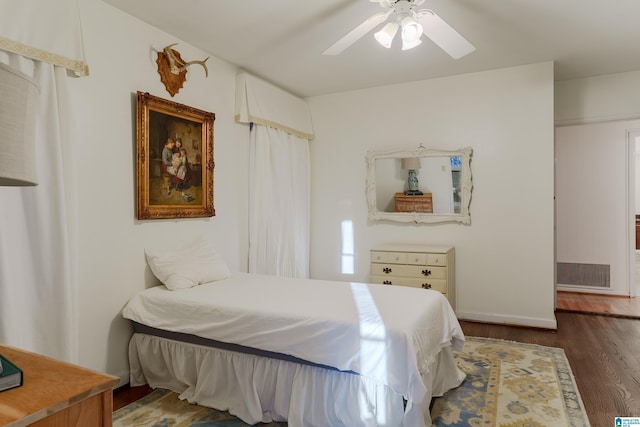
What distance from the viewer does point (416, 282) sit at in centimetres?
383

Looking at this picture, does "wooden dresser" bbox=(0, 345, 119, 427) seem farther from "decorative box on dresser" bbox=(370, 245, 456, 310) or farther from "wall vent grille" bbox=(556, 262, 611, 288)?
"wall vent grille" bbox=(556, 262, 611, 288)

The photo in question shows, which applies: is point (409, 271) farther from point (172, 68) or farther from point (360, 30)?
point (172, 68)

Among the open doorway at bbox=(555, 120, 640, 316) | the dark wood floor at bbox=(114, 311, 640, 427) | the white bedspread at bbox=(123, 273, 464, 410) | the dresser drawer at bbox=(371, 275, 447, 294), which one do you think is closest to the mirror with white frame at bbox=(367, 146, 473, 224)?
the dresser drawer at bbox=(371, 275, 447, 294)

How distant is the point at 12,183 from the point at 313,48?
9.47 feet

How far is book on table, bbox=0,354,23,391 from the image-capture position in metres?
0.87

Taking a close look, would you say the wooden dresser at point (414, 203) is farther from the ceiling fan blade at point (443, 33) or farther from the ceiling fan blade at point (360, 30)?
the ceiling fan blade at point (360, 30)

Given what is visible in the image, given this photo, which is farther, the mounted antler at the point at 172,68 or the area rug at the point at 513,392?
the mounted antler at the point at 172,68

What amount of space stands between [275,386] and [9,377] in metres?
1.53

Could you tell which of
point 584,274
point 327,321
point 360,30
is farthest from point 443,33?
point 584,274

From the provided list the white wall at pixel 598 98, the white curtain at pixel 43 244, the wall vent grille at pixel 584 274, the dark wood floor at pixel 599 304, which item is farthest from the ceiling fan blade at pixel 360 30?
the wall vent grille at pixel 584 274

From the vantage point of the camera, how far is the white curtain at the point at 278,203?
391 cm

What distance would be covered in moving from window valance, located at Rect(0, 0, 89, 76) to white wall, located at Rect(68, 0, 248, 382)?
0.47ft

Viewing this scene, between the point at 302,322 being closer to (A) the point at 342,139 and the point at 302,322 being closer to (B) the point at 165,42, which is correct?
(B) the point at 165,42

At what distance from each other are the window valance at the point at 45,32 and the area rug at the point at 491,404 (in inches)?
79.2
